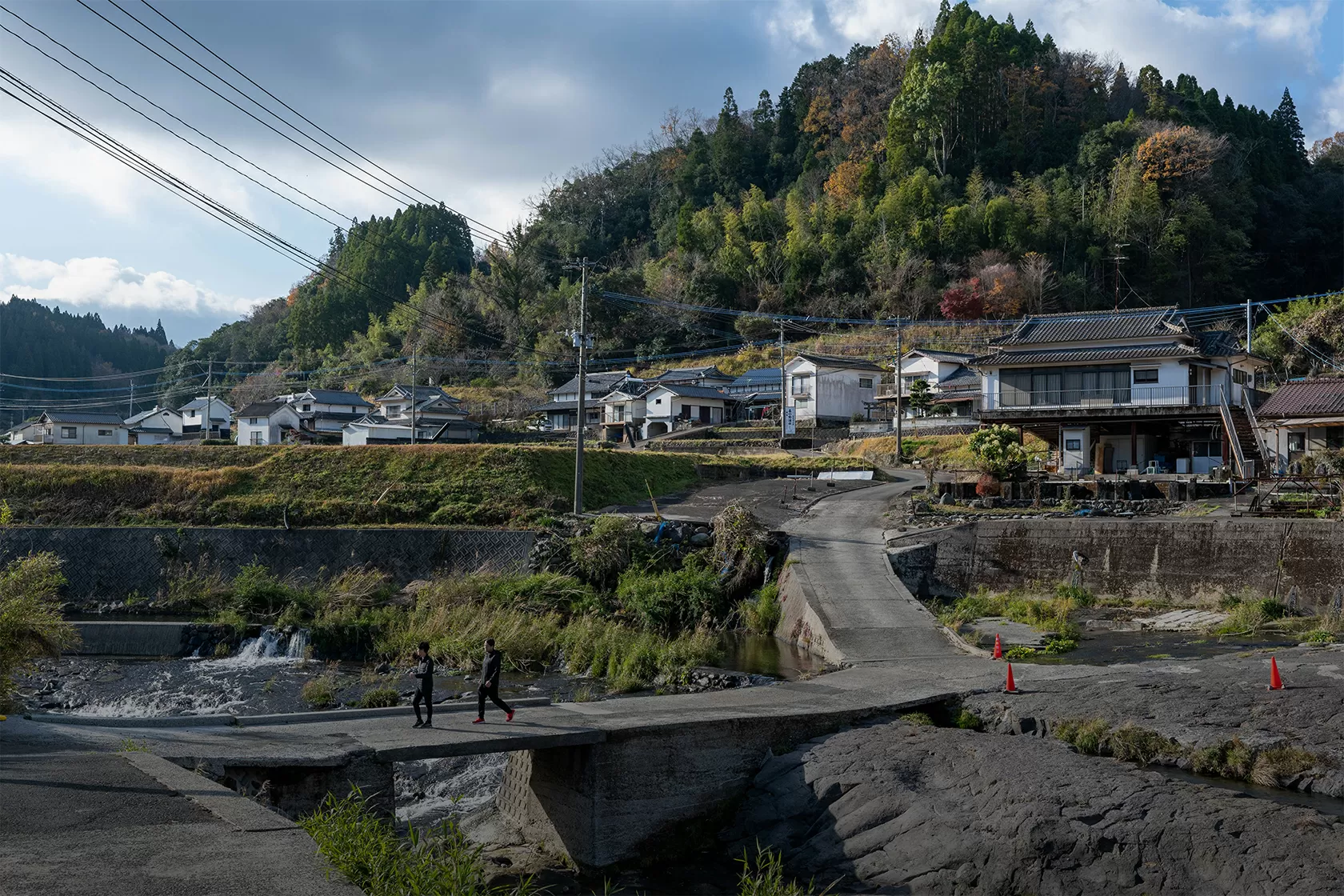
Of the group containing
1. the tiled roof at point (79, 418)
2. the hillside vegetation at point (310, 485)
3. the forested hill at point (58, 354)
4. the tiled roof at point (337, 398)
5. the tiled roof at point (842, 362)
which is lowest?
the hillside vegetation at point (310, 485)

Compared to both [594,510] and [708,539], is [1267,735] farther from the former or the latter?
[594,510]

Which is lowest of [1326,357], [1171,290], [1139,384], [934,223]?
[1139,384]

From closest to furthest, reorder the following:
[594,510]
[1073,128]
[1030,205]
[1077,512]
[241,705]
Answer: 1. [241,705]
2. [1077,512]
3. [594,510]
4. [1030,205]
5. [1073,128]

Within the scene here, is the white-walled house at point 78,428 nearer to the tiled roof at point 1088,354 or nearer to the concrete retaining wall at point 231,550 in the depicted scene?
the concrete retaining wall at point 231,550

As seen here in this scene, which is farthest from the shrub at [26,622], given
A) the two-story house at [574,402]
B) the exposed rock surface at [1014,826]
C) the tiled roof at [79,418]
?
the tiled roof at [79,418]

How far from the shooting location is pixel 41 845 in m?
6.55

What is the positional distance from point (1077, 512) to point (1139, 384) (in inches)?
411

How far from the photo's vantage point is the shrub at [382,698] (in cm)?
1551

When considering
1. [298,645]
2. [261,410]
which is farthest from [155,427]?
[298,645]

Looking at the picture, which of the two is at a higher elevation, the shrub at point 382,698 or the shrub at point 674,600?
the shrub at point 674,600

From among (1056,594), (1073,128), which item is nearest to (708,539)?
(1056,594)

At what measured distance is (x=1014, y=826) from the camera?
9164 millimetres

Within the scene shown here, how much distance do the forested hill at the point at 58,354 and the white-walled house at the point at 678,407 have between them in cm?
7604

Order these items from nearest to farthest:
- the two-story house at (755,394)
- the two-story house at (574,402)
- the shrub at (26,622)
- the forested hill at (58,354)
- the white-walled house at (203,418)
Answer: the shrub at (26,622), the two-story house at (755,394), the two-story house at (574,402), the white-walled house at (203,418), the forested hill at (58,354)
